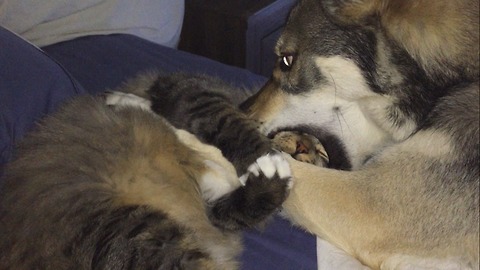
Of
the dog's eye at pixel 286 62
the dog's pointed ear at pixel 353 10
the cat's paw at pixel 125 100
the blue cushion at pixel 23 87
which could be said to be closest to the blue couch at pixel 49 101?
the blue cushion at pixel 23 87

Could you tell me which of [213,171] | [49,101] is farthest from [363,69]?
[49,101]

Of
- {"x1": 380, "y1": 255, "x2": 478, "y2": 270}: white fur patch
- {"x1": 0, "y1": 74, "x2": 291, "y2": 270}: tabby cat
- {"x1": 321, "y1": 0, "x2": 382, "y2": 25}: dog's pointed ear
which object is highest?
{"x1": 321, "y1": 0, "x2": 382, "y2": 25}: dog's pointed ear

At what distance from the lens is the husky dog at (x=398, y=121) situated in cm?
131

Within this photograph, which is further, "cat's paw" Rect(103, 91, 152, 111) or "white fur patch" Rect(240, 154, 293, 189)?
"cat's paw" Rect(103, 91, 152, 111)

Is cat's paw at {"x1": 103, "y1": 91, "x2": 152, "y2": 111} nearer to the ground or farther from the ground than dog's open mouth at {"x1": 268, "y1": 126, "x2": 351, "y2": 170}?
farther from the ground

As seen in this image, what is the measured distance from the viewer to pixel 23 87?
1506mm

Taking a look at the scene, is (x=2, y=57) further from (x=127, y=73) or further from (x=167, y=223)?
(x=167, y=223)

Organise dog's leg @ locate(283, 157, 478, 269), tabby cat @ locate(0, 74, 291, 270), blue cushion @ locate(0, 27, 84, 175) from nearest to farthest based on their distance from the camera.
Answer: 1. tabby cat @ locate(0, 74, 291, 270)
2. dog's leg @ locate(283, 157, 478, 269)
3. blue cushion @ locate(0, 27, 84, 175)

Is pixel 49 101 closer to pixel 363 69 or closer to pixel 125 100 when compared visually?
pixel 125 100

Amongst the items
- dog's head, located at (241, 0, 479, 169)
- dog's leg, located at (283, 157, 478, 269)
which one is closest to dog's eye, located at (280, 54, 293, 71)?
dog's head, located at (241, 0, 479, 169)

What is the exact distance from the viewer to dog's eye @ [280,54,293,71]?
1.51 meters

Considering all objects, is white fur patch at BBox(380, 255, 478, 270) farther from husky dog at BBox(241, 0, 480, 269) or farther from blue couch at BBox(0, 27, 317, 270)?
blue couch at BBox(0, 27, 317, 270)

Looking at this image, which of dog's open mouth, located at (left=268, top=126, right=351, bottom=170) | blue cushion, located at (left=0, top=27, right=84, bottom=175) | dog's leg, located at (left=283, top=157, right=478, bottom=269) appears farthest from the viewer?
dog's open mouth, located at (left=268, top=126, right=351, bottom=170)

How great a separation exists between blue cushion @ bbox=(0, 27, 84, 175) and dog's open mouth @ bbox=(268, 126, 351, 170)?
21.3 inches
